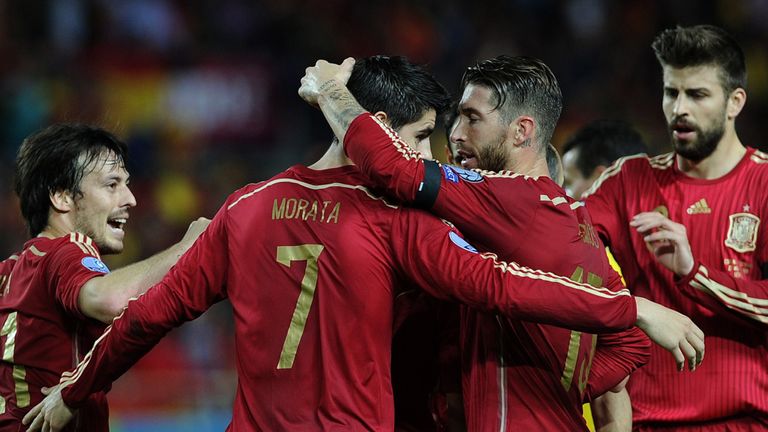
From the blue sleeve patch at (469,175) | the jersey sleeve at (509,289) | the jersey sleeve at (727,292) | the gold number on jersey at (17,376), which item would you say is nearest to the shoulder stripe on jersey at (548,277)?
the jersey sleeve at (509,289)

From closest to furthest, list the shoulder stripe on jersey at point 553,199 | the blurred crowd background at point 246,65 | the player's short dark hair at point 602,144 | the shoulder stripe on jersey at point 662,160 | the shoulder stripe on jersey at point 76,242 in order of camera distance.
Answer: the shoulder stripe on jersey at point 553,199 → the shoulder stripe on jersey at point 76,242 → the shoulder stripe on jersey at point 662,160 → the player's short dark hair at point 602,144 → the blurred crowd background at point 246,65

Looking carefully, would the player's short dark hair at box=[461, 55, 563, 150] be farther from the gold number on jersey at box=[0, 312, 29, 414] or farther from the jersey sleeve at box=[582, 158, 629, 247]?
the gold number on jersey at box=[0, 312, 29, 414]

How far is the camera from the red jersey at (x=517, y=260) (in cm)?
372

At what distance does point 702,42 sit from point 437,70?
25.5 ft

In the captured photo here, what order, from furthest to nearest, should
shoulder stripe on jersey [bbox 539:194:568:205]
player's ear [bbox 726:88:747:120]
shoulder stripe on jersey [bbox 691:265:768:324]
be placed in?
player's ear [bbox 726:88:747:120], shoulder stripe on jersey [bbox 691:265:768:324], shoulder stripe on jersey [bbox 539:194:568:205]

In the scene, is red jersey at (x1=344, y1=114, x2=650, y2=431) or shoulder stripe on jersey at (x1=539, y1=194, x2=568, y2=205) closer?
red jersey at (x1=344, y1=114, x2=650, y2=431)

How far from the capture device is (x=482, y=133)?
421 centimetres

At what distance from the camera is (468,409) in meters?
4.03

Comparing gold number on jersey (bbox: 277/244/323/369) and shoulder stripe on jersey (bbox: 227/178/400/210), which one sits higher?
shoulder stripe on jersey (bbox: 227/178/400/210)

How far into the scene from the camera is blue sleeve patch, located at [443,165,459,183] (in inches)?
149

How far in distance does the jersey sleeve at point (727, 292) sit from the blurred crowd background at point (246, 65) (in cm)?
691

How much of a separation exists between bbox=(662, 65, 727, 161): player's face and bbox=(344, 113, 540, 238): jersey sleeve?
1.51 metres

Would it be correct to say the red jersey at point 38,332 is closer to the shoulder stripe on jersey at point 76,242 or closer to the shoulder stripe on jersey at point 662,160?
the shoulder stripe on jersey at point 76,242

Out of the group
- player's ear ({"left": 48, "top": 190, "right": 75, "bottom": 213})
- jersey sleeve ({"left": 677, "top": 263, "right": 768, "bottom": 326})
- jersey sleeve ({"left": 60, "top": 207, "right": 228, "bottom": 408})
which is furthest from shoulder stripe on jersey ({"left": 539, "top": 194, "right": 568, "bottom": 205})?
player's ear ({"left": 48, "top": 190, "right": 75, "bottom": 213})
